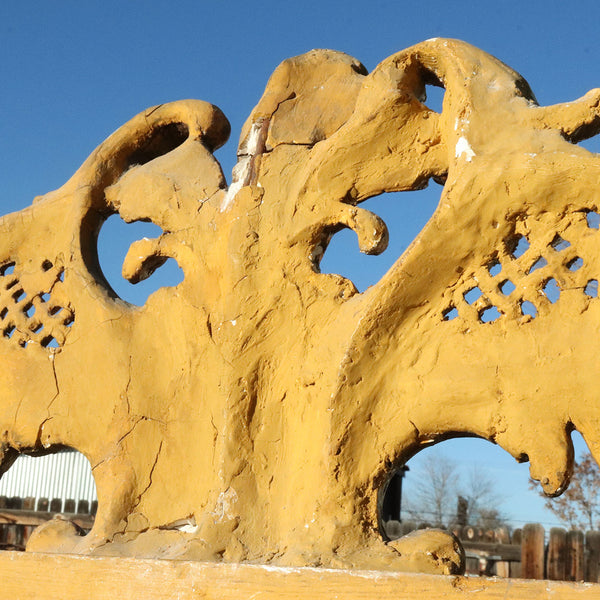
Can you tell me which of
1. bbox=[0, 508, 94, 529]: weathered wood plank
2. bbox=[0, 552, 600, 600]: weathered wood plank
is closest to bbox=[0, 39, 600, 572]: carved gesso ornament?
bbox=[0, 552, 600, 600]: weathered wood plank

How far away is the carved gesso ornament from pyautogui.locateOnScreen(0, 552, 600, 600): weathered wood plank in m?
0.11

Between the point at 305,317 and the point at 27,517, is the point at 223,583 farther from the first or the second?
the point at 27,517

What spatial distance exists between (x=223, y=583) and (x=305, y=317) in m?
0.84

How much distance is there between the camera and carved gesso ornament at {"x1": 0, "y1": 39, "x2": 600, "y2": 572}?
8.01ft

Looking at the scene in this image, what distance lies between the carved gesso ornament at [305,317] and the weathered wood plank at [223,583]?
0.36 ft

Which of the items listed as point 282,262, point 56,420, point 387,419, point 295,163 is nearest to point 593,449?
point 387,419

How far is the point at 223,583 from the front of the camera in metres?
2.48

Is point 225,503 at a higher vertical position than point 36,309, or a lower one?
lower

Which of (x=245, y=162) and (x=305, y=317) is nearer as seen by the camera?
(x=305, y=317)

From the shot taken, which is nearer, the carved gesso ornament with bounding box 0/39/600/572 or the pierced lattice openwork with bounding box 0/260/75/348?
the carved gesso ornament with bounding box 0/39/600/572

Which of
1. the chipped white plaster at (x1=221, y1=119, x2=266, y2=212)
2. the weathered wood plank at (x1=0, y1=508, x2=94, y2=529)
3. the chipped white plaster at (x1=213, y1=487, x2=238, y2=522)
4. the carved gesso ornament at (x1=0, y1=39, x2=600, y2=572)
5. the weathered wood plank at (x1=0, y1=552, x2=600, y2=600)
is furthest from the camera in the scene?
the weathered wood plank at (x1=0, y1=508, x2=94, y2=529)

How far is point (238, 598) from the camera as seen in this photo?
2.44 meters

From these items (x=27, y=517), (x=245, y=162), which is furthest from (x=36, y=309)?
(x=27, y=517)

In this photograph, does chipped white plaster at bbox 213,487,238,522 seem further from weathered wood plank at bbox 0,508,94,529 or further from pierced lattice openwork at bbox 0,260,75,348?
weathered wood plank at bbox 0,508,94,529
